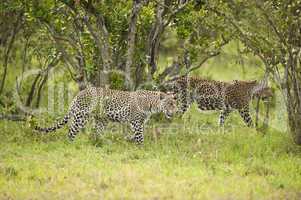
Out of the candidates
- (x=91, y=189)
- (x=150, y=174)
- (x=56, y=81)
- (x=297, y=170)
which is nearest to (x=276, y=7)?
(x=297, y=170)

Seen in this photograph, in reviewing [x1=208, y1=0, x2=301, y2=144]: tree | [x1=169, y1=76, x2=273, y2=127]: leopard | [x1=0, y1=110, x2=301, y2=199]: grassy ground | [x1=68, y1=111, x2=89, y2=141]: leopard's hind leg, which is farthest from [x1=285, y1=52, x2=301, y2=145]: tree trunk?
[x1=68, y1=111, x2=89, y2=141]: leopard's hind leg

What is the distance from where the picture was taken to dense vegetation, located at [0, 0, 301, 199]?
1163 cm

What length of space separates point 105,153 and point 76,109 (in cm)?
131

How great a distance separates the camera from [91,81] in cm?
1634

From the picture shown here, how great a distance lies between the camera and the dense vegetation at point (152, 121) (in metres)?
11.6

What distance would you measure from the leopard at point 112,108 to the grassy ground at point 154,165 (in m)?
0.31

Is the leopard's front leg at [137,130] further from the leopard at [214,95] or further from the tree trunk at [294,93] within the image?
the tree trunk at [294,93]

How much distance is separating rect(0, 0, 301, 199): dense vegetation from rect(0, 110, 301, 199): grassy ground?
20mm

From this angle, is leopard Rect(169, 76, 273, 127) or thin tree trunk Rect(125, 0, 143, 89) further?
leopard Rect(169, 76, 273, 127)

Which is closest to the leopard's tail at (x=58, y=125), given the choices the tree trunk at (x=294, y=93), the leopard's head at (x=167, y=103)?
the leopard's head at (x=167, y=103)

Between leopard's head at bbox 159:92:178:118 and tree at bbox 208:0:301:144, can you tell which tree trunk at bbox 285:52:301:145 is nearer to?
tree at bbox 208:0:301:144

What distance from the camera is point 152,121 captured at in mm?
16844

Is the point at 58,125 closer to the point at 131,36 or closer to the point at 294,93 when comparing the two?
the point at 131,36

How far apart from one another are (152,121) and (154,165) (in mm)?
4097
